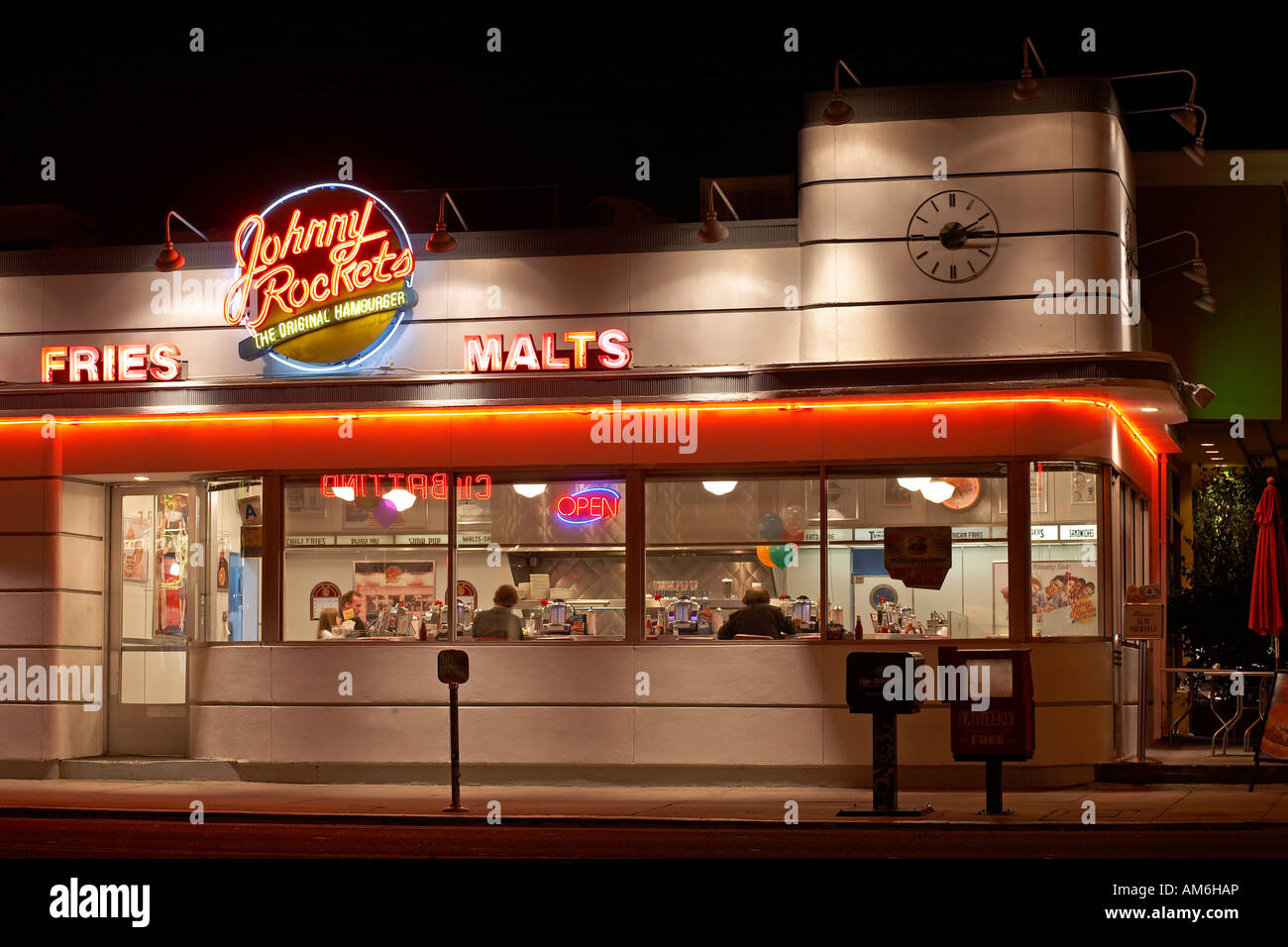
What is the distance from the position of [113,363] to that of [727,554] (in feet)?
24.8

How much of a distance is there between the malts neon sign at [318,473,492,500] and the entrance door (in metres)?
2.37

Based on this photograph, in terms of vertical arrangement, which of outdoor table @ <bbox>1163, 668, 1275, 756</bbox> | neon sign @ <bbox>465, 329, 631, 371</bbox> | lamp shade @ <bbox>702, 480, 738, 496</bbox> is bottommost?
outdoor table @ <bbox>1163, 668, 1275, 756</bbox>

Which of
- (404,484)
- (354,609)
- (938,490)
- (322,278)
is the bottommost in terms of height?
(354,609)

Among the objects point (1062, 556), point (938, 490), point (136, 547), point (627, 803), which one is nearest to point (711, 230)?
point (938, 490)

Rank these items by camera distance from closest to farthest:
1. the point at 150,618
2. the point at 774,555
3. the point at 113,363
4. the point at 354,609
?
the point at 774,555
the point at 354,609
the point at 113,363
the point at 150,618

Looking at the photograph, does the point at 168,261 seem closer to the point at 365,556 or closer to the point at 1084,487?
the point at 365,556

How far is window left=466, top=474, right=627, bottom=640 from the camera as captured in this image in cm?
1862

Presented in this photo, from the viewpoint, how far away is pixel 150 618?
20.5m

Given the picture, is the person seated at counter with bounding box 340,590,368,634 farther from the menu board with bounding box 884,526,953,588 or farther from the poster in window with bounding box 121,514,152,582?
the menu board with bounding box 884,526,953,588

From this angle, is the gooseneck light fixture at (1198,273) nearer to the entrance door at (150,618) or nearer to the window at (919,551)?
the window at (919,551)

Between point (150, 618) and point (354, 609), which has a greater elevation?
point (354, 609)

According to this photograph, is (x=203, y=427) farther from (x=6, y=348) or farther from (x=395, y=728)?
(x=395, y=728)

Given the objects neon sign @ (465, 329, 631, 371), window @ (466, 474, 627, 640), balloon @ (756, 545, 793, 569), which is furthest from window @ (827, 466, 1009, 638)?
neon sign @ (465, 329, 631, 371)

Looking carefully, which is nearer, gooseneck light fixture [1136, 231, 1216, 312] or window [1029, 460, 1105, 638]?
window [1029, 460, 1105, 638]
